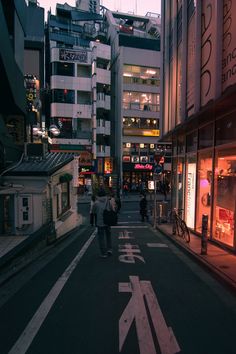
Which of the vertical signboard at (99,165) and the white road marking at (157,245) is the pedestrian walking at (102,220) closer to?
the white road marking at (157,245)

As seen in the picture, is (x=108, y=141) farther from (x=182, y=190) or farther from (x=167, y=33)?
(x=182, y=190)

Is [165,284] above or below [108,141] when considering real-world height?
below

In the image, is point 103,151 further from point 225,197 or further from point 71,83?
point 225,197

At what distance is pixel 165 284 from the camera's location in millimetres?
6680

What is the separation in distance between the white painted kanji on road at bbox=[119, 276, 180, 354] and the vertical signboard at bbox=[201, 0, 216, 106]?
6986 mm

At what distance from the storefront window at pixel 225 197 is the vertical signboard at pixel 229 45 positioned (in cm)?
203

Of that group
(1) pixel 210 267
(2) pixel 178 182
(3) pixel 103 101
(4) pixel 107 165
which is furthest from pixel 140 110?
(1) pixel 210 267

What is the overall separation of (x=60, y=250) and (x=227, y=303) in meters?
5.91

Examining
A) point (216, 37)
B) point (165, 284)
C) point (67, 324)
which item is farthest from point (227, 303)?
point (216, 37)

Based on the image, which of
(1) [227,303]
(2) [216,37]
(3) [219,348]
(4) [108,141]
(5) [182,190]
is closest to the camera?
(3) [219,348]

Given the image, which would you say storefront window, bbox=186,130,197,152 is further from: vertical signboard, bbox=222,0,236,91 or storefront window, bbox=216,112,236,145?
vertical signboard, bbox=222,0,236,91

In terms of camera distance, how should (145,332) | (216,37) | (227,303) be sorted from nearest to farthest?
(145,332) < (227,303) < (216,37)

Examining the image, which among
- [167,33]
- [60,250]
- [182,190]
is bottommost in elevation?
[60,250]

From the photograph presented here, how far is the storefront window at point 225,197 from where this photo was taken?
9758 millimetres
